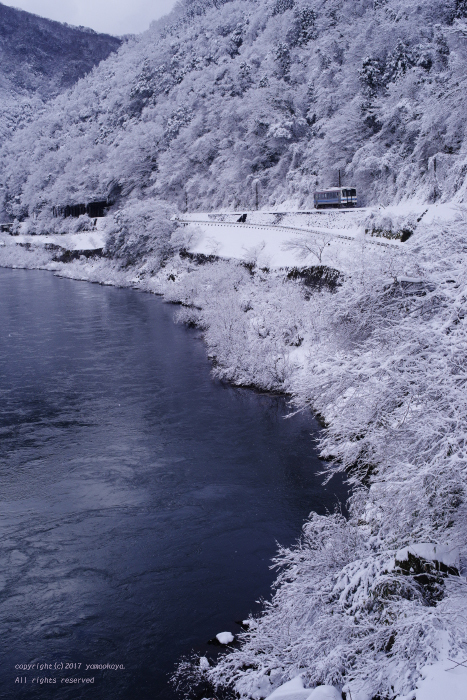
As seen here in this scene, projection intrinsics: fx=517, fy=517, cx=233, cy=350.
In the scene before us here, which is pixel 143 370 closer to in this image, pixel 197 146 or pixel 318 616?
pixel 318 616

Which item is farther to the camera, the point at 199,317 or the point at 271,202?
the point at 271,202

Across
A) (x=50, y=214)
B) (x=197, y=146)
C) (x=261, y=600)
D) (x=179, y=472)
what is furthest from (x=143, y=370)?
(x=50, y=214)

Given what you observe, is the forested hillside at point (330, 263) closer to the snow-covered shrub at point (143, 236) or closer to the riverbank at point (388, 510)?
the riverbank at point (388, 510)

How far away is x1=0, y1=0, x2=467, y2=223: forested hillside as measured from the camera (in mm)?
37562

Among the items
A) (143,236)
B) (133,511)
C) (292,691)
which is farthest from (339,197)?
(292,691)

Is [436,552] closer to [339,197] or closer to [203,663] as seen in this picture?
[203,663]

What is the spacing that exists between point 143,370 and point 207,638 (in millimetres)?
15036

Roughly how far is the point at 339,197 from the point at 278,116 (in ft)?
59.2

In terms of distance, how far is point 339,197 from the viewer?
136ft

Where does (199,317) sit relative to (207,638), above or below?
above

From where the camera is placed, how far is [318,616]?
760 cm

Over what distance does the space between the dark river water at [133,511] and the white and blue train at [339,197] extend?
79.5 feet

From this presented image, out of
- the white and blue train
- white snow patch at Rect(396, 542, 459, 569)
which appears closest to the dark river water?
white snow patch at Rect(396, 542, 459, 569)

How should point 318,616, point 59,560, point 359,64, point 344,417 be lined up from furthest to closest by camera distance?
point 359,64 < point 59,560 < point 344,417 < point 318,616
